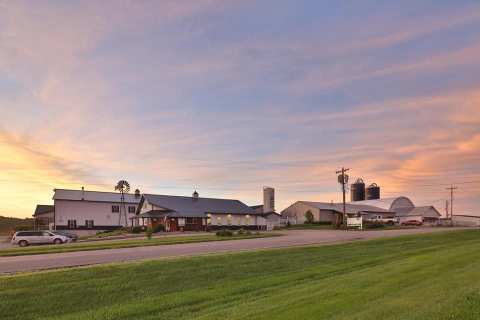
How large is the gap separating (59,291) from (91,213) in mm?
75562

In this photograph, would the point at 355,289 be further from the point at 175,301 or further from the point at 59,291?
the point at 59,291

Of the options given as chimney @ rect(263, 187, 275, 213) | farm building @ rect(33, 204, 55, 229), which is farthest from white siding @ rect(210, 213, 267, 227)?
farm building @ rect(33, 204, 55, 229)

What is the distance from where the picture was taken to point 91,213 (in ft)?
282

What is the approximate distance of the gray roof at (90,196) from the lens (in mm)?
83625

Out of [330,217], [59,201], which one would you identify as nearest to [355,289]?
[59,201]

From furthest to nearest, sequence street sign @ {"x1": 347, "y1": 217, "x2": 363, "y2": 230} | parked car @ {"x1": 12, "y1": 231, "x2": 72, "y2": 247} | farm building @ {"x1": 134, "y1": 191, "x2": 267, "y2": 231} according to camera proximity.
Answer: farm building @ {"x1": 134, "y1": 191, "x2": 267, "y2": 231}, street sign @ {"x1": 347, "y1": 217, "x2": 363, "y2": 230}, parked car @ {"x1": 12, "y1": 231, "x2": 72, "y2": 247}

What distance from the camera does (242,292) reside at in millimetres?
14625

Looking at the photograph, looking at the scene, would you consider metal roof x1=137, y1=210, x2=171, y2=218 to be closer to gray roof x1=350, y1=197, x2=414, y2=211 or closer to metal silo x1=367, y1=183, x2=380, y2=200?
gray roof x1=350, y1=197, x2=414, y2=211

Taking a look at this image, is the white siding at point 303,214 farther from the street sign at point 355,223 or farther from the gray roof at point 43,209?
the gray roof at point 43,209

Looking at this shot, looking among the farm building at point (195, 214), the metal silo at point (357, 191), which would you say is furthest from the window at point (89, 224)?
the metal silo at point (357, 191)

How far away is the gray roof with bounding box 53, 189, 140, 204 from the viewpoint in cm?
8362

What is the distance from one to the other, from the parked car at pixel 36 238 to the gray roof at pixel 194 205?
25.8 m

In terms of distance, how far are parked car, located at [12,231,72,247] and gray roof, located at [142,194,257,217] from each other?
25.8 meters

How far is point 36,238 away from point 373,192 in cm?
11982
